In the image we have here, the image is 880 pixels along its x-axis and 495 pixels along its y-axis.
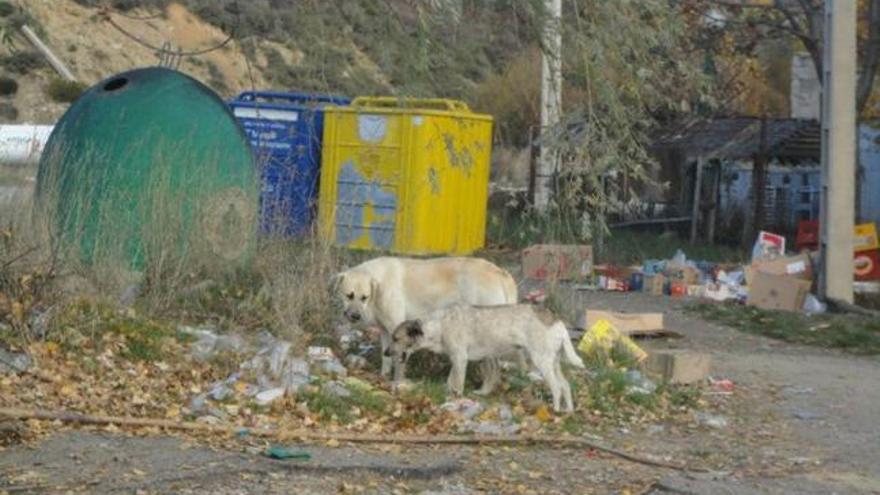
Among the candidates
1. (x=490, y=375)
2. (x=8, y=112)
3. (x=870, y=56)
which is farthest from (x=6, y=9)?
(x=8, y=112)

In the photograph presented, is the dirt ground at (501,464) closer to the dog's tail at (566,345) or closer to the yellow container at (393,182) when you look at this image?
the dog's tail at (566,345)

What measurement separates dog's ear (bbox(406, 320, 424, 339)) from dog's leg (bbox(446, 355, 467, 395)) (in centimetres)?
28

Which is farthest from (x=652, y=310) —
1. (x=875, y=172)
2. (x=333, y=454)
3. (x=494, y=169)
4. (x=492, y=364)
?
(x=494, y=169)

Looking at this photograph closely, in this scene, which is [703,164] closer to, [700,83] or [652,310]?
[652,310]

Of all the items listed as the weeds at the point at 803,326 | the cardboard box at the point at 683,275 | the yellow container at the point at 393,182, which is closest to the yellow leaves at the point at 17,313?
the weeds at the point at 803,326

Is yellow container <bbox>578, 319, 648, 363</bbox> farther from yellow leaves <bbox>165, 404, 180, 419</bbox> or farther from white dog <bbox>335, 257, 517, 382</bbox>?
yellow leaves <bbox>165, 404, 180, 419</bbox>

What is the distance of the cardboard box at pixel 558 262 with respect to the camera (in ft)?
54.4

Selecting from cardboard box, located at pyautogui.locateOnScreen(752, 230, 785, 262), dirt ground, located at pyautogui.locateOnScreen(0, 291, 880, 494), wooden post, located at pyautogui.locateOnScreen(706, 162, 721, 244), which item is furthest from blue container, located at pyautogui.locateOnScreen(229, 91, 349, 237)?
dirt ground, located at pyautogui.locateOnScreen(0, 291, 880, 494)

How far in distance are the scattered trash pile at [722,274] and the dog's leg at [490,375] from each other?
4.14m

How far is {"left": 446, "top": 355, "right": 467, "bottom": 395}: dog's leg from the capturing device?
10977mm

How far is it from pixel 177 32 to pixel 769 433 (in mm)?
12576

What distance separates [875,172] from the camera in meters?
28.0

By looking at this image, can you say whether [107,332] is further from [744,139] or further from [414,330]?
[744,139]

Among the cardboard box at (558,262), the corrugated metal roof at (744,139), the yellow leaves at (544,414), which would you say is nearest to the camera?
the yellow leaves at (544,414)
